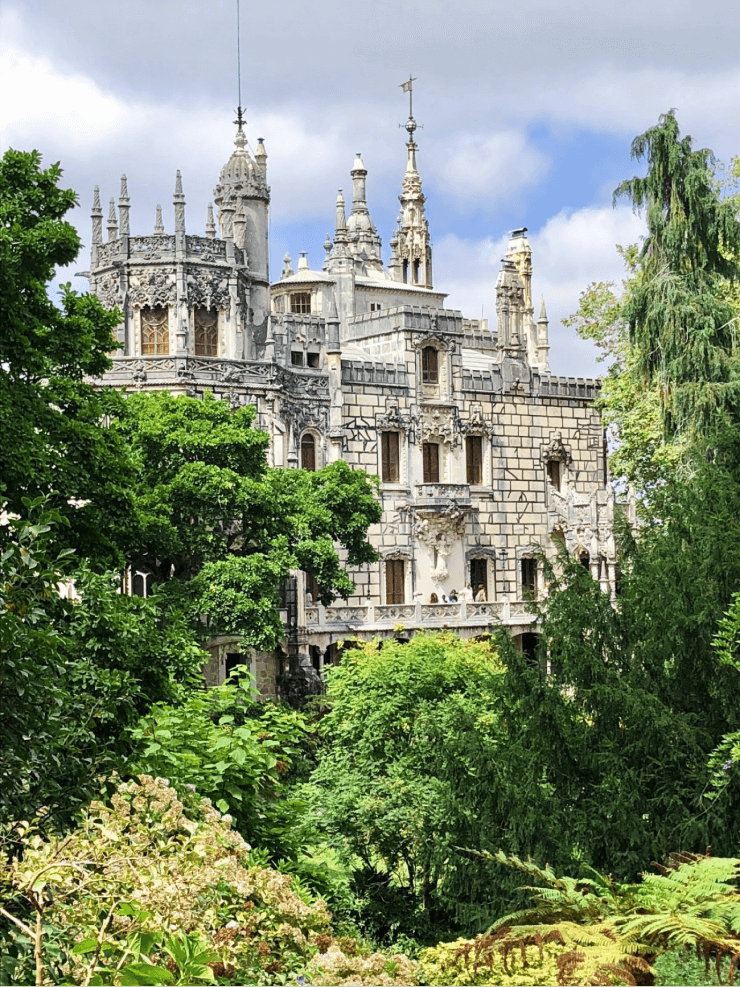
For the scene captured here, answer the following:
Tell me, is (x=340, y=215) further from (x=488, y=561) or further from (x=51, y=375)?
(x=51, y=375)

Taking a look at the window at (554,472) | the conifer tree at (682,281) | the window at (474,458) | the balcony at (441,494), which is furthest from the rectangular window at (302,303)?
the conifer tree at (682,281)

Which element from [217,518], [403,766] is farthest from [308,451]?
[403,766]

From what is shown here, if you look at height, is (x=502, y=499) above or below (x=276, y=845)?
above

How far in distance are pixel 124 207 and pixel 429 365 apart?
14.9 metres

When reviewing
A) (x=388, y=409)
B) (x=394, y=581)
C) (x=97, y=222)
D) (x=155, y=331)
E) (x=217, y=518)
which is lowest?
(x=394, y=581)

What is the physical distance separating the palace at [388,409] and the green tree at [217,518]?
2.79 meters

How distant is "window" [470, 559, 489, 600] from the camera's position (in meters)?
60.3

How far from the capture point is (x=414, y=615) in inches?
2110

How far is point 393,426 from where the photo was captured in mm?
58969

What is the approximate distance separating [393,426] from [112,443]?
32.2 m

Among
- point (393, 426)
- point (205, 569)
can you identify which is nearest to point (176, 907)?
point (205, 569)

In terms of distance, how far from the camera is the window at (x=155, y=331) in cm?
5197

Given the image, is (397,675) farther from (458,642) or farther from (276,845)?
(276,845)

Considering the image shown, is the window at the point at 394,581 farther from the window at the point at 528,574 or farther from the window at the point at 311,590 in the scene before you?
the window at the point at 528,574
